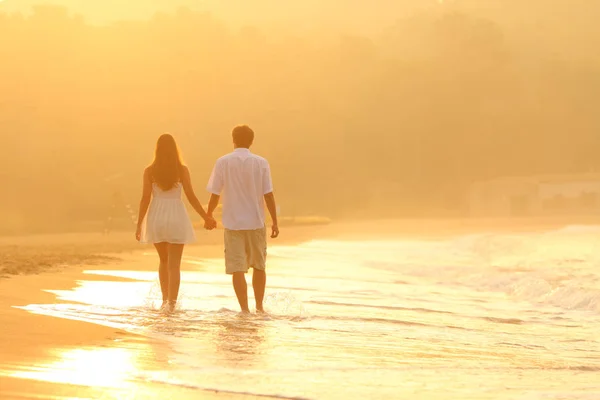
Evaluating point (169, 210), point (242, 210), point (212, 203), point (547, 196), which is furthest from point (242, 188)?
point (547, 196)

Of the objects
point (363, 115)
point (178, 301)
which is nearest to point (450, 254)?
point (178, 301)

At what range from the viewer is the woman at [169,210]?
859 cm

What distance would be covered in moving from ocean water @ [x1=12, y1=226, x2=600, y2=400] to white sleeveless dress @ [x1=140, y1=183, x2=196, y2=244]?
0.65m

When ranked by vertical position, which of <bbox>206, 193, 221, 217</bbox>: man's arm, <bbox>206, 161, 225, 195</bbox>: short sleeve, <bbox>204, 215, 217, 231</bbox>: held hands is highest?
<bbox>206, 161, 225, 195</bbox>: short sleeve

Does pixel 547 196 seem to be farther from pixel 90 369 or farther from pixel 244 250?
A: pixel 90 369

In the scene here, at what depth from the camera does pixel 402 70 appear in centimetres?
9812

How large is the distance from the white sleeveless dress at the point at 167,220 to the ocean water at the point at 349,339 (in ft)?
2.15

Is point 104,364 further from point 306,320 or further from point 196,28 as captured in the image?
point 196,28

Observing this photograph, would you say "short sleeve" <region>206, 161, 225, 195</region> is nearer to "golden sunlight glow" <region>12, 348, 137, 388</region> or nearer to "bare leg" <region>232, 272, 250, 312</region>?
"bare leg" <region>232, 272, 250, 312</region>

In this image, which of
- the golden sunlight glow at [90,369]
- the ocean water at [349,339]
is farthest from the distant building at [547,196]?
the golden sunlight glow at [90,369]

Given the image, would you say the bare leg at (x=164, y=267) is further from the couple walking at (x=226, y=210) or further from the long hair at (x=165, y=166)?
the long hair at (x=165, y=166)

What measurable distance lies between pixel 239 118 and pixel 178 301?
2875 inches

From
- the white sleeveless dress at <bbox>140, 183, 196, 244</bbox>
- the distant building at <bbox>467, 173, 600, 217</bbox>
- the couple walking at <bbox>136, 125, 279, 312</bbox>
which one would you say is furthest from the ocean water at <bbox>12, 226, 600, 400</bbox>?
the distant building at <bbox>467, 173, 600, 217</bbox>

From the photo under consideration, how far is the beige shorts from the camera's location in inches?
329
